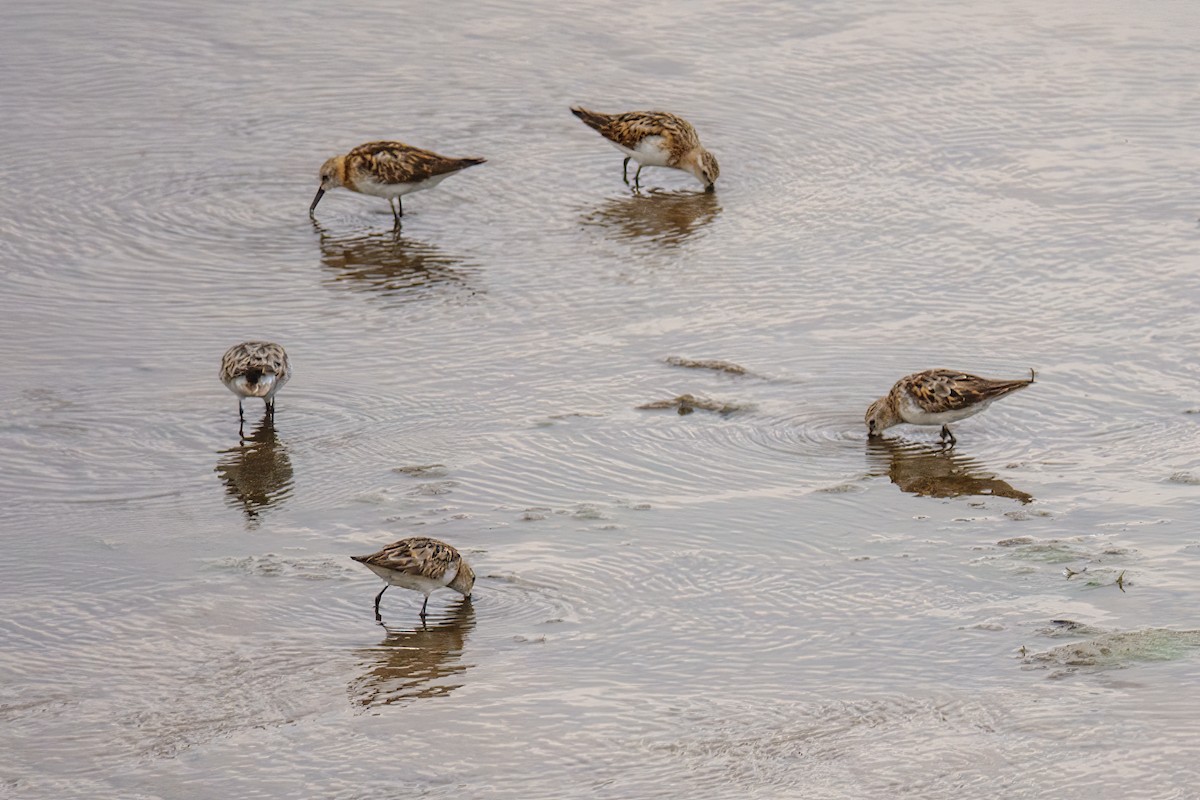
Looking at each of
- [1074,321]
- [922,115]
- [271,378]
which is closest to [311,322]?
[271,378]

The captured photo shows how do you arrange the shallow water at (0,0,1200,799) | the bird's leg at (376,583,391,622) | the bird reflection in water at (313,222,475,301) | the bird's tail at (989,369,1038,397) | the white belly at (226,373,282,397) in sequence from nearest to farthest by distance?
the shallow water at (0,0,1200,799) < the bird's leg at (376,583,391,622) < the white belly at (226,373,282,397) < the bird's tail at (989,369,1038,397) < the bird reflection in water at (313,222,475,301)

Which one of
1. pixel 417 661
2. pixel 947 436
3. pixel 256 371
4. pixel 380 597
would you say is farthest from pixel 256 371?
pixel 947 436

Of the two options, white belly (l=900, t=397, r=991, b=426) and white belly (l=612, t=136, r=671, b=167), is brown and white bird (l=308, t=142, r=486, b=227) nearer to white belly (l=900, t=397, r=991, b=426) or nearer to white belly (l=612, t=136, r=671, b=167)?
white belly (l=612, t=136, r=671, b=167)

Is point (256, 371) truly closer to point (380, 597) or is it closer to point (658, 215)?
point (380, 597)

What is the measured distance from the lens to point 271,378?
11.2 meters

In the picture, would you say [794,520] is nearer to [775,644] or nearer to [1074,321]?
[775,644]

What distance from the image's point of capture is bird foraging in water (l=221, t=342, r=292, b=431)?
36.6 ft

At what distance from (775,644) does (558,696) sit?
3.82 ft

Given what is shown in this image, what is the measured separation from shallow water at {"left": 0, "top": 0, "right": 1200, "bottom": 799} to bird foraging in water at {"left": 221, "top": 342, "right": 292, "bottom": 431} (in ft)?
1.01

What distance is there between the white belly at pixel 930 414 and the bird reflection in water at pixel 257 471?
146 inches

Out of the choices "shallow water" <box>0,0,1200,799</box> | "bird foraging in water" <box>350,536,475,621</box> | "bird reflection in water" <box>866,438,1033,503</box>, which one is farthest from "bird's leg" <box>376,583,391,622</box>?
Result: "bird reflection in water" <box>866,438,1033,503</box>

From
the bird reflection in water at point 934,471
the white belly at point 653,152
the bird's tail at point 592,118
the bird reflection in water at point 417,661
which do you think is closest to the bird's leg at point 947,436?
the bird reflection in water at point 934,471

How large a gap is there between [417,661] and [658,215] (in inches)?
334

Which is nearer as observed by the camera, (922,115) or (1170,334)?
(1170,334)
